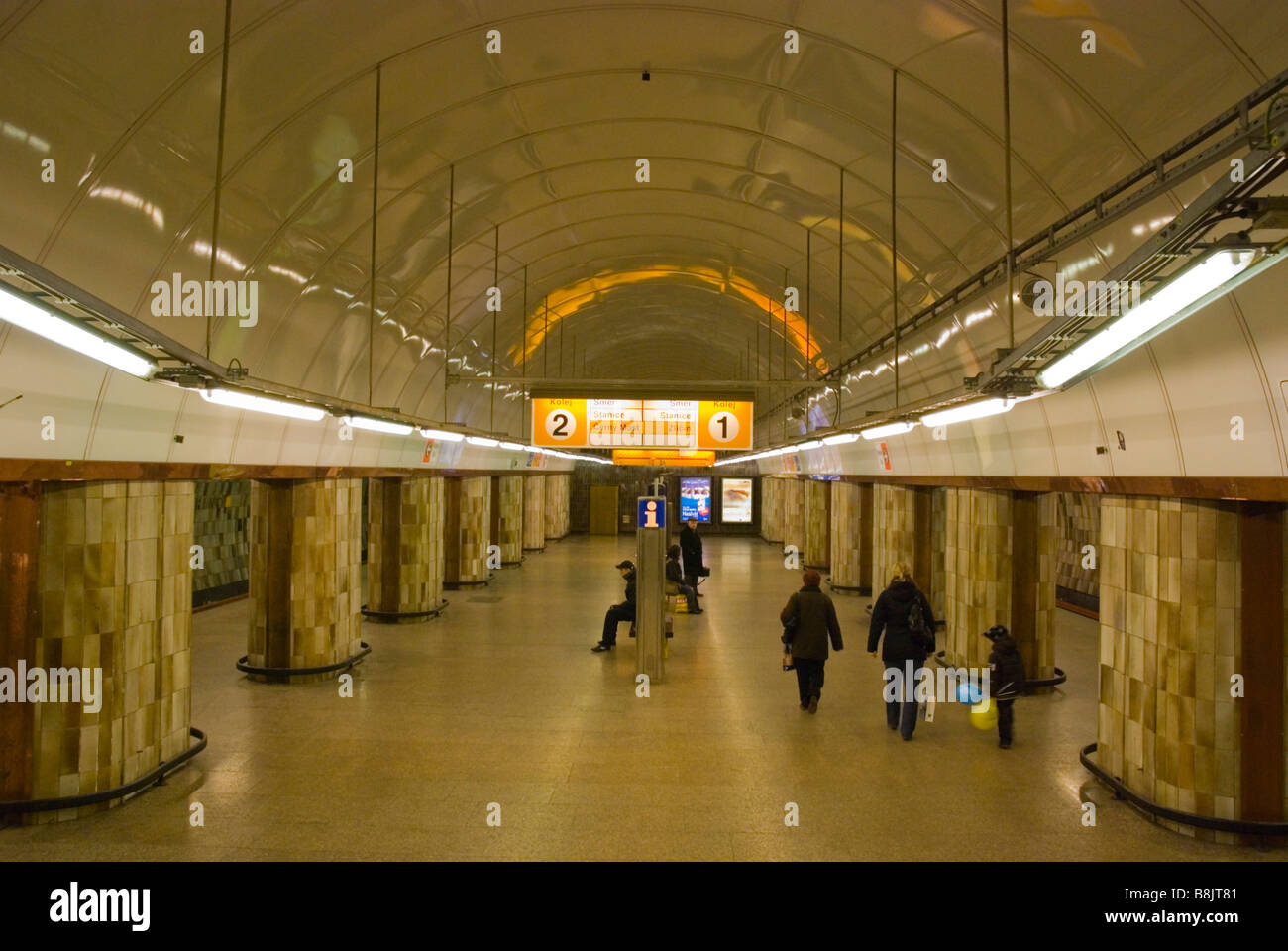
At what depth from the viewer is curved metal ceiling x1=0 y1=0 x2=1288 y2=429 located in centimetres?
514

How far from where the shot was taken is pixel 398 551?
16.2m

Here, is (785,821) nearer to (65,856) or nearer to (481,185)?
(65,856)

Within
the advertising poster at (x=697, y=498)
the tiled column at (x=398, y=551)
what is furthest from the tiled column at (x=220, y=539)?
the advertising poster at (x=697, y=498)

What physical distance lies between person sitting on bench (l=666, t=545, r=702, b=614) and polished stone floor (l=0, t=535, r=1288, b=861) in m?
3.09

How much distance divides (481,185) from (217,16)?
4762 mm

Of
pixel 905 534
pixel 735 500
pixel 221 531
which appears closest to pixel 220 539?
pixel 221 531

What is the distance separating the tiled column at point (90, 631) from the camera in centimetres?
662

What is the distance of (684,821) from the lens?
6.60 meters

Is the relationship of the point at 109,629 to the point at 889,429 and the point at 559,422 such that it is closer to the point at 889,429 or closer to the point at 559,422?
the point at 889,429

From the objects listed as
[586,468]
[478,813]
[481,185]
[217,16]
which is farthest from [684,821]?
[586,468]

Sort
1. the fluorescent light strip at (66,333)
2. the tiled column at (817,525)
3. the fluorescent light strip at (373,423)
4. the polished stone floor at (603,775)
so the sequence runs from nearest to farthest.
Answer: the fluorescent light strip at (66,333)
the polished stone floor at (603,775)
the fluorescent light strip at (373,423)
the tiled column at (817,525)

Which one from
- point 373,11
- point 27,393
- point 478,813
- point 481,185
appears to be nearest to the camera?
point 27,393

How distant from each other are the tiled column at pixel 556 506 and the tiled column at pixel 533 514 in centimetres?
259

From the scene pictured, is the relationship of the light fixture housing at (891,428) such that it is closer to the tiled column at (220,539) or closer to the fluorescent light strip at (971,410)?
the fluorescent light strip at (971,410)
